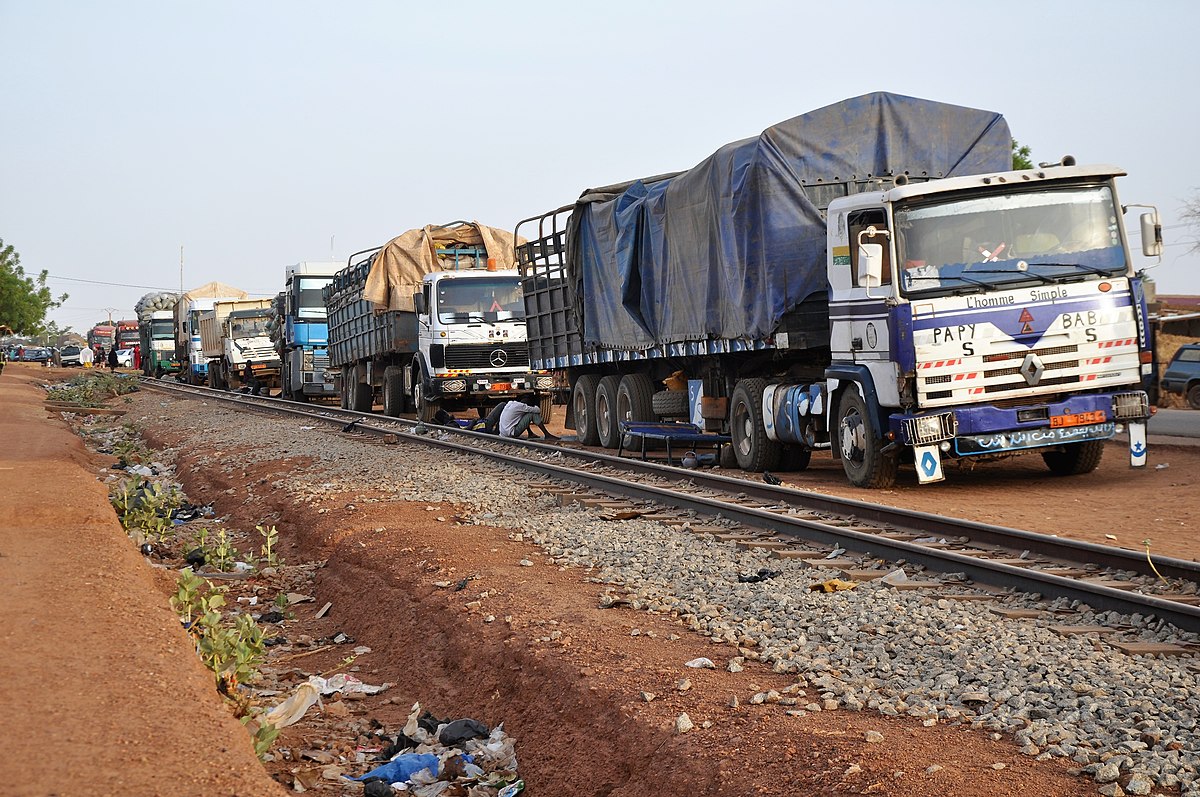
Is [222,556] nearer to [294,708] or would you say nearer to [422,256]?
[294,708]

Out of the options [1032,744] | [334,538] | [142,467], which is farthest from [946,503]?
[142,467]

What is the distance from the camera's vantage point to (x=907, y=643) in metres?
5.79

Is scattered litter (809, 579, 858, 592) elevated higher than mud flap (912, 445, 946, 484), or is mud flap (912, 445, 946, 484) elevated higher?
mud flap (912, 445, 946, 484)

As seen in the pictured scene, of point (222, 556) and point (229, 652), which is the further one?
point (222, 556)

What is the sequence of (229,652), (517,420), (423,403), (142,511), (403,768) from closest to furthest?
(403,768)
(229,652)
(142,511)
(517,420)
(423,403)

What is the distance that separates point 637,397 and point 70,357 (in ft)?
246

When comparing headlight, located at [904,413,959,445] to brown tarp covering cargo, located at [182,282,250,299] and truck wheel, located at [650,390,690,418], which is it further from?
brown tarp covering cargo, located at [182,282,250,299]

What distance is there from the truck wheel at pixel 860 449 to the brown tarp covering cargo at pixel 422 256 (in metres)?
13.8

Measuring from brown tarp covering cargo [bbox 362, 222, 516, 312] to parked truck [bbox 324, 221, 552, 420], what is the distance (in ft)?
0.07

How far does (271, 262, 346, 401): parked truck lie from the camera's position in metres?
35.7

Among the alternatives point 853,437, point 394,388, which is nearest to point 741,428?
point 853,437

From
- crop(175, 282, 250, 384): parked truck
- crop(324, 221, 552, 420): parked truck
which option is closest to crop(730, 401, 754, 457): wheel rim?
crop(324, 221, 552, 420): parked truck

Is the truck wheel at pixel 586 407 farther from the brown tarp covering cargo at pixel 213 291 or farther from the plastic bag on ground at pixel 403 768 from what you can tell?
the brown tarp covering cargo at pixel 213 291

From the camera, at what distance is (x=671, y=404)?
17.0 metres
